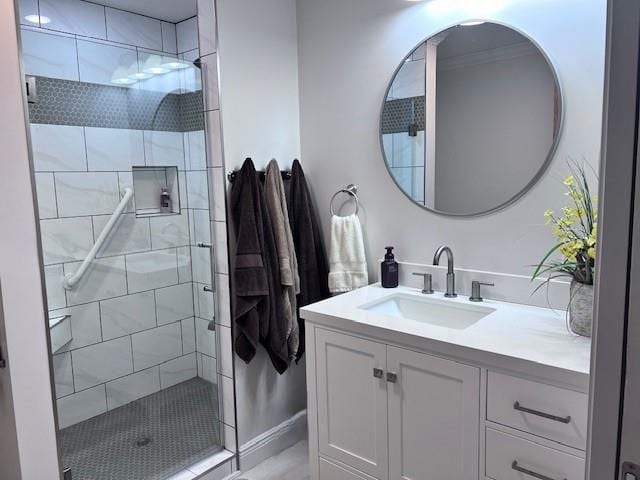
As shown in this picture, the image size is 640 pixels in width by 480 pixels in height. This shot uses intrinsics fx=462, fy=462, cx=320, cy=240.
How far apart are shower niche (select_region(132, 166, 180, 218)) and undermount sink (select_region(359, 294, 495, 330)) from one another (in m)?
1.12

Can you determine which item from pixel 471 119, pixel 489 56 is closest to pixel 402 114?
pixel 471 119

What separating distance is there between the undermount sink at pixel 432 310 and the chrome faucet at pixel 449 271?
0.21 ft

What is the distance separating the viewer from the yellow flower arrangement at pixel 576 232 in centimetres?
150

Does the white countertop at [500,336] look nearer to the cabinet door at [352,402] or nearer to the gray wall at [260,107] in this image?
the cabinet door at [352,402]

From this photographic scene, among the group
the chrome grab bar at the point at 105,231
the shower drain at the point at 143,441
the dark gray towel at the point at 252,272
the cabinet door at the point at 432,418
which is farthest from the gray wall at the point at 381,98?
the shower drain at the point at 143,441

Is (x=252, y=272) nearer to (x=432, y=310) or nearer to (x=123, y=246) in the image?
(x=123, y=246)

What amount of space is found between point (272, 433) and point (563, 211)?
70.0 inches

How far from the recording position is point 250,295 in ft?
6.93

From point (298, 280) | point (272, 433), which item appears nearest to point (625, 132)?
point (298, 280)

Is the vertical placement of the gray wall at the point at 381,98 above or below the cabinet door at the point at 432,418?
above

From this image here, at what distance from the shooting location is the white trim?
176 centimetres

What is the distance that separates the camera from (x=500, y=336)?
153 centimetres

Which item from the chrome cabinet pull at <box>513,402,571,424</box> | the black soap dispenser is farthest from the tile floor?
the chrome cabinet pull at <box>513,402,571,424</box>

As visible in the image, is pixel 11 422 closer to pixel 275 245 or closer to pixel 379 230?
pixel 275 245
